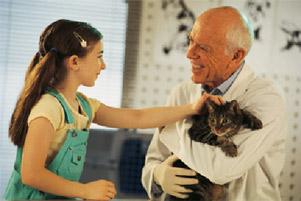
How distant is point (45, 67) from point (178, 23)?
1.34ft

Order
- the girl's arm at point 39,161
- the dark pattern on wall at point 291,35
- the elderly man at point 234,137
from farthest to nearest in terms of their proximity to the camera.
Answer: the dark pattern on wall at point 291,35
the elderly man at point 234,137
the girl's arm at point 39,161

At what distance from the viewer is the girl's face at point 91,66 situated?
132cm

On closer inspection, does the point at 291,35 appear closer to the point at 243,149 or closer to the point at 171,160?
the point at 243,149

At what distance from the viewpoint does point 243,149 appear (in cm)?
134

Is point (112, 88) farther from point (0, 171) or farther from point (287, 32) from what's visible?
point (287, 32)

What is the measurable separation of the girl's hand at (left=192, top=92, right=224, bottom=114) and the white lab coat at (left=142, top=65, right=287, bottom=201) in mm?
17

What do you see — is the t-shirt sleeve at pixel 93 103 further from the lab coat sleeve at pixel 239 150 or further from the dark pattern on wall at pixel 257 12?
the dark pattern on wall at pixel 257 12

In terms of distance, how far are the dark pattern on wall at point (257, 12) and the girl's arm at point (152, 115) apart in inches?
9.4

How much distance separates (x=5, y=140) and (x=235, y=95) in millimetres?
662

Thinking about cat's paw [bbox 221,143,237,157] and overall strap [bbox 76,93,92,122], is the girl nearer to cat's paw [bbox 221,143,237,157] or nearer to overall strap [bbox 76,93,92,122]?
overall strap [bbox 76,93,92,122]

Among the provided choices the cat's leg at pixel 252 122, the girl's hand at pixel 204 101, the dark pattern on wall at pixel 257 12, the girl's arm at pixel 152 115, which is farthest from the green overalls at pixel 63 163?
the dark pattern on wall at pixel 257 12

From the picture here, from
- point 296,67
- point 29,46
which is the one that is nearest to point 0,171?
point 29,46

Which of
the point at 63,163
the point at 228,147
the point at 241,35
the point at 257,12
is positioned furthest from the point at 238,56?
the point at 63,163

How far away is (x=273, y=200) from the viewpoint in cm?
141
